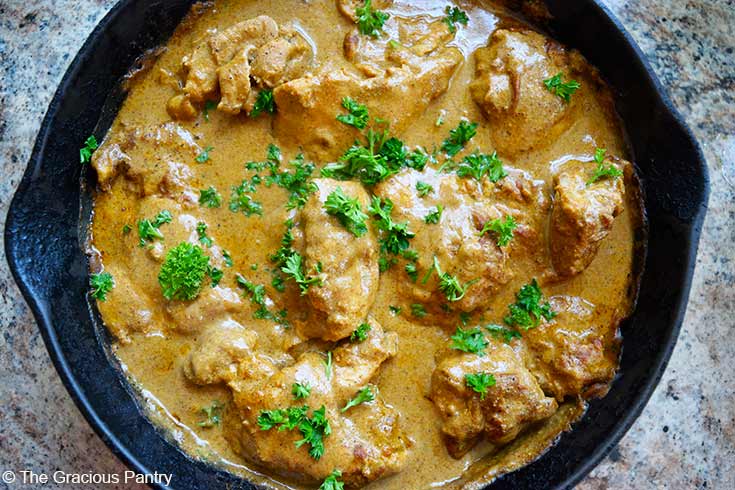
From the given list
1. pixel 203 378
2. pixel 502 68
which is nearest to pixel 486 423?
pixel 203 378

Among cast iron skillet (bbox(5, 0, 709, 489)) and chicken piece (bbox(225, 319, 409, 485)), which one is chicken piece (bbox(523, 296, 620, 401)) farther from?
chicken piece (bbox(225, 319, 409, 485))

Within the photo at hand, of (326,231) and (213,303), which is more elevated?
(326,231)

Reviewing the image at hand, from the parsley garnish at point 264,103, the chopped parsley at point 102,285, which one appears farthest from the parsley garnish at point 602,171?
the chopped parsley at point 102,285

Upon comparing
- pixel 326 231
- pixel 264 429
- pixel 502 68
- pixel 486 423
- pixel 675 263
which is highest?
pixel 502 68

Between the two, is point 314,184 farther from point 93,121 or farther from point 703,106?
point 703,106

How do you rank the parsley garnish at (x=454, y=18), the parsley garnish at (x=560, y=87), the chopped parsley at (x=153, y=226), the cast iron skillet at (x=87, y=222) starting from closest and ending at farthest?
the cast iron skillet at (x=87, y=222) < the chopped parsley at (x=153, y=226) < the parsley garnish at (x=560, y=87) < the parsley garnish at (x=454, y=18)

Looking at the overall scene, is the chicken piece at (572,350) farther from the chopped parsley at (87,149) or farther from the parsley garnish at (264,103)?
the chopped parsley at (87,149)

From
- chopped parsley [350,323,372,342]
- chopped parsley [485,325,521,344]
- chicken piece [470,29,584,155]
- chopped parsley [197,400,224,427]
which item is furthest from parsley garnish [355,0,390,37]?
chopped parsley [197,400,224,427]
